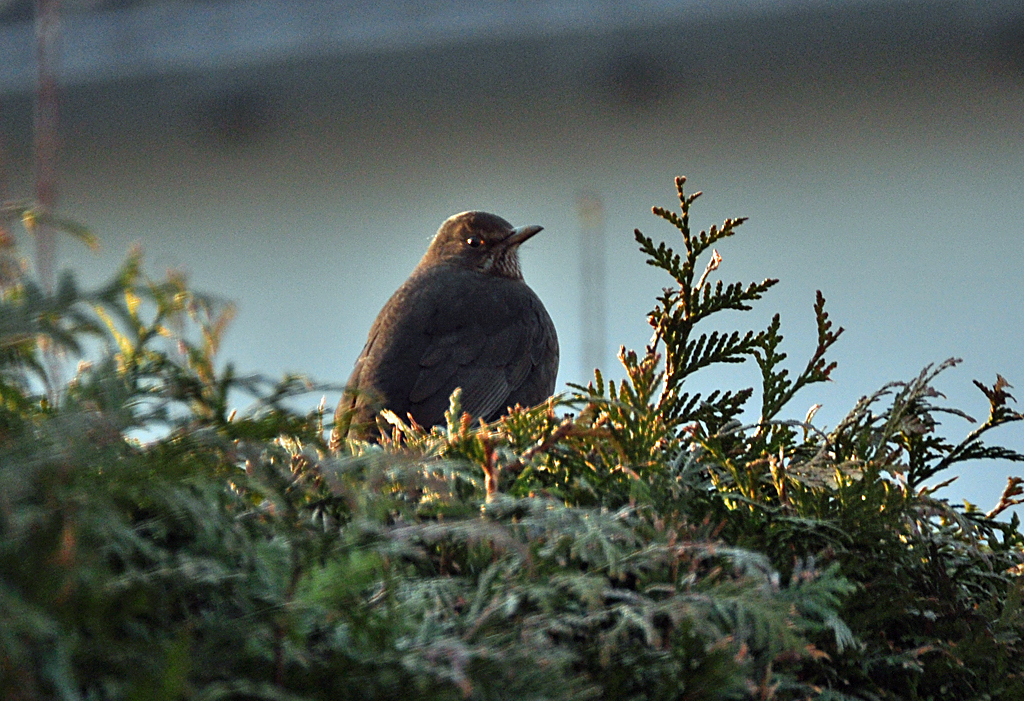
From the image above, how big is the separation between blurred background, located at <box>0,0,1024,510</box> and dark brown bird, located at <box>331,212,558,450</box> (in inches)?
74.0

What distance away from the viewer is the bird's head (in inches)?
135

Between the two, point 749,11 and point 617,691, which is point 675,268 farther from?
point 749,11

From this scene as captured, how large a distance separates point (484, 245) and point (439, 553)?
8.91 ft

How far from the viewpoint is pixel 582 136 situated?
6086 millimetres

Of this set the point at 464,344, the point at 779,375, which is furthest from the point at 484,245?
the point at 779,375

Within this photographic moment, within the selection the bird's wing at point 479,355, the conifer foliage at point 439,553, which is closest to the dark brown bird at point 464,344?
the bird's wing at point 479,355

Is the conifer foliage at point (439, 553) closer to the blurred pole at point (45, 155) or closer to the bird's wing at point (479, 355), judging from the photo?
the blurred pole at point (45, 155)

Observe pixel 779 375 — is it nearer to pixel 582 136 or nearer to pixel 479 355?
pixel 479 355

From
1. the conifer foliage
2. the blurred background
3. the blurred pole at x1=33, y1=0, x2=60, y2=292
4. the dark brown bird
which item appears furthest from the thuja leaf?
the blurred background

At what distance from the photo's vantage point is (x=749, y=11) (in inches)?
203

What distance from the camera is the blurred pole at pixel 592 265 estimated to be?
588 centimetres

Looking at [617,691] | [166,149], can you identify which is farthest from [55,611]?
[166,149]

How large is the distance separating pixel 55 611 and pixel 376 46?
5.38 m

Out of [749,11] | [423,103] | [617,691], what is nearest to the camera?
[617,691]
